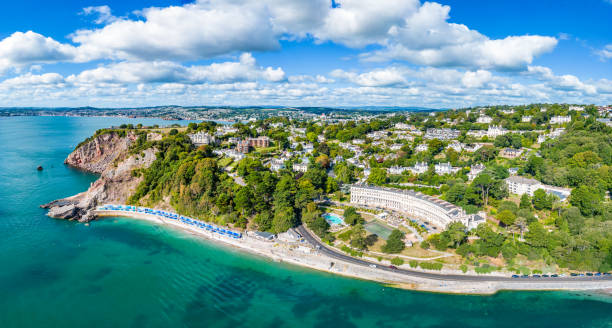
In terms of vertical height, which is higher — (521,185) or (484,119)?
(484,119)

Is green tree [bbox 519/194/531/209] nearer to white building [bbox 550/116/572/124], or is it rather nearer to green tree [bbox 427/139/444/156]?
green tree [bbox 427/139/444/156]

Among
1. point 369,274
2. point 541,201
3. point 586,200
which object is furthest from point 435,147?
point 369,274

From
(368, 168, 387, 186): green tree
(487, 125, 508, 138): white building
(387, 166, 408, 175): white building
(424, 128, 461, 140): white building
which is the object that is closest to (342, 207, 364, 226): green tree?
(368, 168, 387, 186): green tree

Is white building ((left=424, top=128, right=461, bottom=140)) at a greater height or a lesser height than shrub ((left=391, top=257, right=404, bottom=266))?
greater

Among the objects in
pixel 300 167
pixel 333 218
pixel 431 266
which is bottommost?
pixel 431 266

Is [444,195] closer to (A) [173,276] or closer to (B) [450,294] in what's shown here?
(B) [450,294]

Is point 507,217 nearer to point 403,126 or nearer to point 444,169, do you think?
point 444,169

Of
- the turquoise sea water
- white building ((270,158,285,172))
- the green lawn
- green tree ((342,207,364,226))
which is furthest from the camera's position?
white building ((270,158,285,172))
